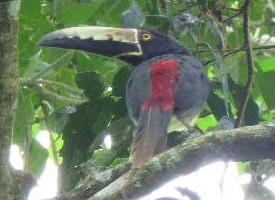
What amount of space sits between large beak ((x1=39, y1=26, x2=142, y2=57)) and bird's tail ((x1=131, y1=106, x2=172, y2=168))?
1.27 ft

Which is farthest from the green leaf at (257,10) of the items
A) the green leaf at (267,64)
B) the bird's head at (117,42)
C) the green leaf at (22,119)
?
the green leaf at (22,119)

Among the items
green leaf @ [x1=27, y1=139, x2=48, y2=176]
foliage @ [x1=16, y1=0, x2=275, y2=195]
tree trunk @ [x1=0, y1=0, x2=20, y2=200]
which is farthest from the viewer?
green leaf @ [x1=27, y1=139, x2=48, y2=176]

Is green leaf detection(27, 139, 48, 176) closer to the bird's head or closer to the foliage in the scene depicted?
the foliage

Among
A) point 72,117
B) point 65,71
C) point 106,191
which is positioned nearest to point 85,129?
point 72,117

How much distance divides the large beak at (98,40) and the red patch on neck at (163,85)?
0.82 feet

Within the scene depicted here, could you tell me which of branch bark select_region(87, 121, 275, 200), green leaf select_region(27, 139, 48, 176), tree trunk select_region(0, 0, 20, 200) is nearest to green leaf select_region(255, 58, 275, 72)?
green leaf select_region(27, 139, 48, 176)

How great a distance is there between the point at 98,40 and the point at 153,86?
0.32 m

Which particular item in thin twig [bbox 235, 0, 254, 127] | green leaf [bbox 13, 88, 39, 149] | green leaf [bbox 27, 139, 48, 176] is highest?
thin twig [bbox 235, 0, 254, 127]

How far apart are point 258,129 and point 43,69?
109 cm

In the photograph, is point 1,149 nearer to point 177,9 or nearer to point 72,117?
point 72,117

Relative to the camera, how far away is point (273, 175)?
2.93m

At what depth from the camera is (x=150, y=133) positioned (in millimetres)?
2875

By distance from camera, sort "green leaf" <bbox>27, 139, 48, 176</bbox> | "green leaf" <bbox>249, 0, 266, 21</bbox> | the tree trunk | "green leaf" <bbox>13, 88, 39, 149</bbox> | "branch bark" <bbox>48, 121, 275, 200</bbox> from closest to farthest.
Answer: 1. "branch bark" <bbox>48, 121, 275, 200</bbox>
2. the tree trunk
3. "green leaf" <bbox>13, 88, 39, 149</bbox>
4. "green leaf" <bbox>27, 139, 48, 176</bbox>
5. "green leaf" <bbox>249, 0, 266, 21</bbox>

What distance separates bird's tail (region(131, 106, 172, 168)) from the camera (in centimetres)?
276
